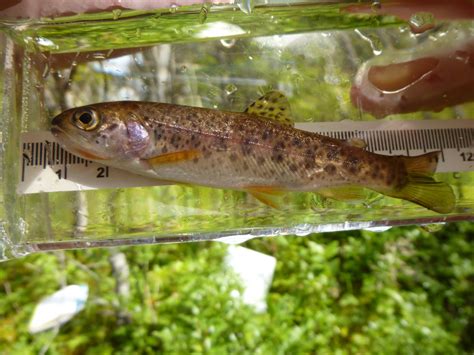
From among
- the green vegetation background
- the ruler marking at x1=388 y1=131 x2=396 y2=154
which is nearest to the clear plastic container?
the ruler marking at x1=388 y1=131 x2=396 y2=154

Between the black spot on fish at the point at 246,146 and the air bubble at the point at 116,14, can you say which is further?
the air bubble at the point at 116,14

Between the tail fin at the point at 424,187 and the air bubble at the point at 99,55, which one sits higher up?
the air bubble at the point at 99,55

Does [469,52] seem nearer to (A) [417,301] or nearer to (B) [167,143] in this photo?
(A) [417,301]

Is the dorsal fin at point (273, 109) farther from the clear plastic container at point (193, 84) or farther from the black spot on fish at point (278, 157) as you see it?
the clear plastic container at point (193, 84)

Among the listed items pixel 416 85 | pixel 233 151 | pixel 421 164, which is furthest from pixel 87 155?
pixel 416 85

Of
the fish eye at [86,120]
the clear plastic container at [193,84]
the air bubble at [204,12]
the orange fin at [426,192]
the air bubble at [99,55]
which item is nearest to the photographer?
A: the fish eye at [86,120]

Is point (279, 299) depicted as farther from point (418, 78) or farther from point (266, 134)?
point (418, 78)

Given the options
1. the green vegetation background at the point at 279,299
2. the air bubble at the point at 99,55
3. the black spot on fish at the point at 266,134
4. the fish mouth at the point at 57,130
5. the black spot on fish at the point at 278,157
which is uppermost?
the air bubble at the point at 99,55

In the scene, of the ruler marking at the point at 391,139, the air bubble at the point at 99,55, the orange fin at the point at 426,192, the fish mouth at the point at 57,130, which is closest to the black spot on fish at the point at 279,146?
the orange fin at the point at 426,192
